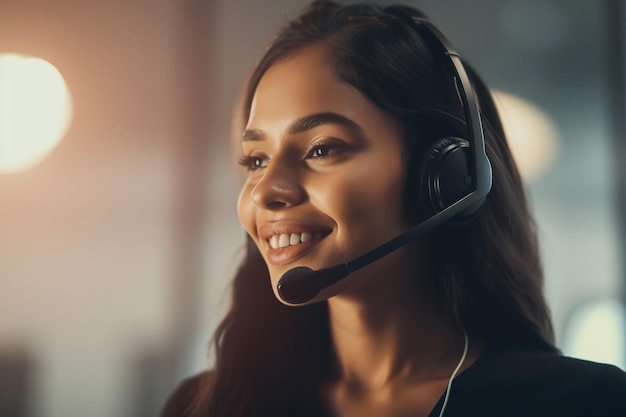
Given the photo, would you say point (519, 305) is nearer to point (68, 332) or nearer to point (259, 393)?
point (259, 393)

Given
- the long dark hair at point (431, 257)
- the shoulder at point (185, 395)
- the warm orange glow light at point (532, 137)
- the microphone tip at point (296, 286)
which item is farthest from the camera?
the warm orange glow light at point (532, 137)

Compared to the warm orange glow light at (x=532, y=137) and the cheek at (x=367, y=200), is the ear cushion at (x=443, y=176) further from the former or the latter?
the warm orange glow light at (x=532, y=137)

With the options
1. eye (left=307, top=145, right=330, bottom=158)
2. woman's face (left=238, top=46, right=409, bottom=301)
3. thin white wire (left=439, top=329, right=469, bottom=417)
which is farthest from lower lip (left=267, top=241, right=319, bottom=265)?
thin white wire (left=439, top=329, right=469, bottom=417)

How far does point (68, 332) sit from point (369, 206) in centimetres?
68

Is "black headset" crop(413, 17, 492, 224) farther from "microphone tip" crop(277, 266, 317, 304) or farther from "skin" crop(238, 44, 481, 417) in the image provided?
"microphone tip" crop(277, 266, 317, 304)

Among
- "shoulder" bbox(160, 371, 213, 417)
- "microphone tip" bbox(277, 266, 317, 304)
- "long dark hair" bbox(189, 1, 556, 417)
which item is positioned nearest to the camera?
"microphone tip" bbox(277, 266, 317, 304)

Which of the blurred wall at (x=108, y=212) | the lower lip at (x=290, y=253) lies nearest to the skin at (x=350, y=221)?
the lower lip at (x=290, y=253)

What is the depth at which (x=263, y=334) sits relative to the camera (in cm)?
100

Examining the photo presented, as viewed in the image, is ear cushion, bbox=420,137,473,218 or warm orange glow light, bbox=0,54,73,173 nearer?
ear cushion, bbox=420,137,473,218

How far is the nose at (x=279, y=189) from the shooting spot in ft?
2.60

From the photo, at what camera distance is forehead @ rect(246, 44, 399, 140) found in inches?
32.2

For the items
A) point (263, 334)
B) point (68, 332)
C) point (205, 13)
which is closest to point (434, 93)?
point (263, 334)

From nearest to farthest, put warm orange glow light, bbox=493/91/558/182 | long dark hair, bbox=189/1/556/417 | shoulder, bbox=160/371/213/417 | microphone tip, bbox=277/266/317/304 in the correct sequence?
microphone tip, bbox=277/266/317/304
long dark hair, bbox=189/1/556/417
shoulder, bbox=160/371/213/417
warm orange glow light, bbox=493/91/558/182

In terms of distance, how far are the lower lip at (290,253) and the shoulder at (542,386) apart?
290 mm
